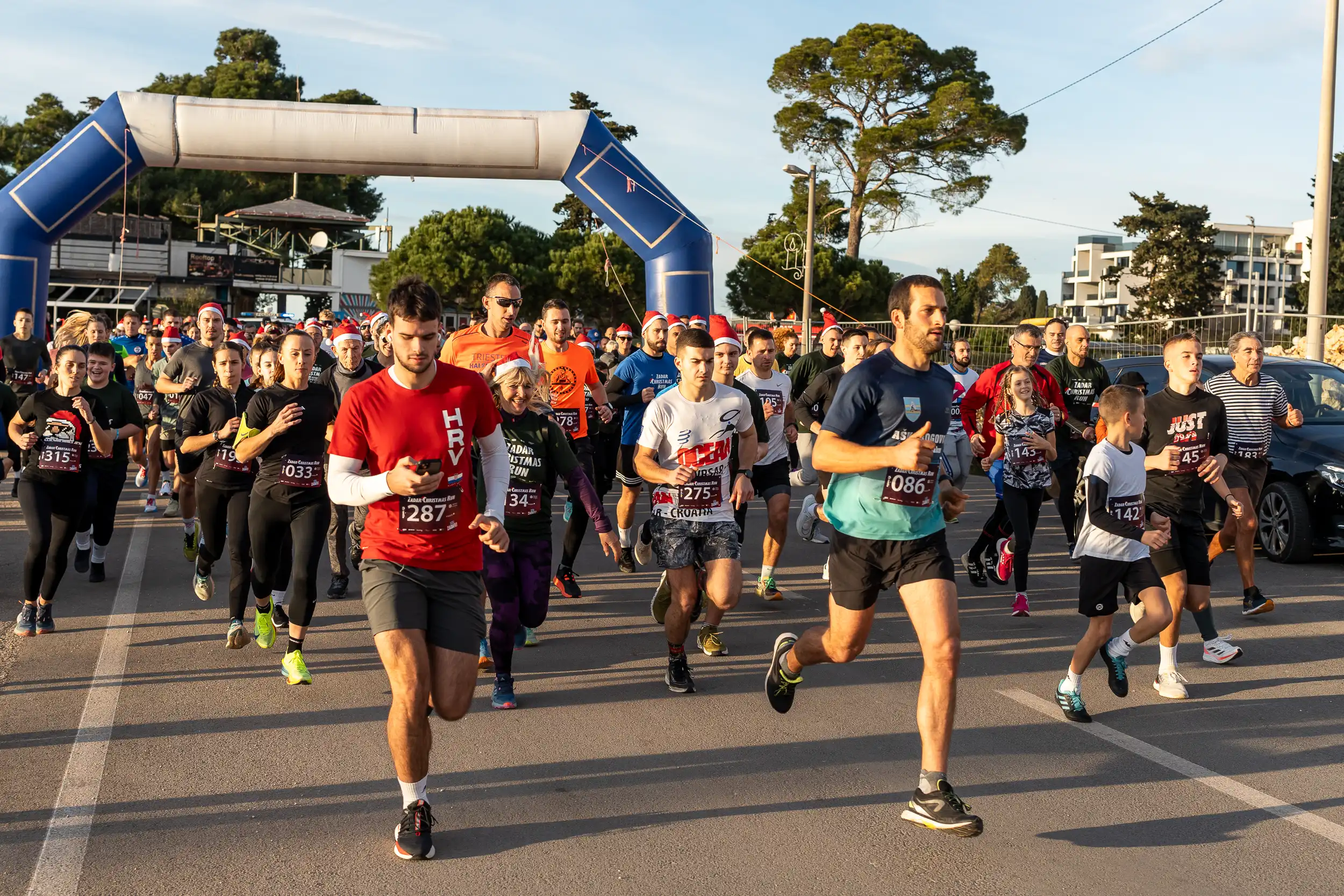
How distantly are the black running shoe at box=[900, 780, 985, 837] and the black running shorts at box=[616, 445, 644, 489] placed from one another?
18.3ft

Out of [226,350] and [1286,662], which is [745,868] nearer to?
[1286,662]

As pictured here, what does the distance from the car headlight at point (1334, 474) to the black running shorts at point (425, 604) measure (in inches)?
318

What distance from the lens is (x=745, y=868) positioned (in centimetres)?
423

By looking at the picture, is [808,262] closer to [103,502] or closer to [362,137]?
[362,137]

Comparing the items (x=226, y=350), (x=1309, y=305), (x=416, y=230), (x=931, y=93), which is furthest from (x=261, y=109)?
(x=416, y=230)

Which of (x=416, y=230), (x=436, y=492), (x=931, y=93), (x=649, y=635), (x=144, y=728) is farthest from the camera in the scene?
(x=416, y=230)

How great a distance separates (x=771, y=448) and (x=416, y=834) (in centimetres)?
543

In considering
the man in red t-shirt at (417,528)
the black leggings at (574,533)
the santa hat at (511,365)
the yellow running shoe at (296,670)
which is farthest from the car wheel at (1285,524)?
the man in red t-shirt at (417,528)

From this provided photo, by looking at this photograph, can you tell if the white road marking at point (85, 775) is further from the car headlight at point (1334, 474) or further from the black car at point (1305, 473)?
the car headlight at point (1334, 474)

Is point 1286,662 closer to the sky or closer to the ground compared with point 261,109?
closer to the ground

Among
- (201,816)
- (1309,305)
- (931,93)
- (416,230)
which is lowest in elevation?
(201,816)

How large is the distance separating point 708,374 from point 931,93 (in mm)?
38017

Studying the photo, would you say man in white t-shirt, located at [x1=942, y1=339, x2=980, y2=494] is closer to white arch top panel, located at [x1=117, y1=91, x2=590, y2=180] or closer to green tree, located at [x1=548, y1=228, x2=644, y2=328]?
white arch top panel, located at [x1=117, y1=91, x2=590, y2=180]

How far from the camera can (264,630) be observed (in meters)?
7.15
